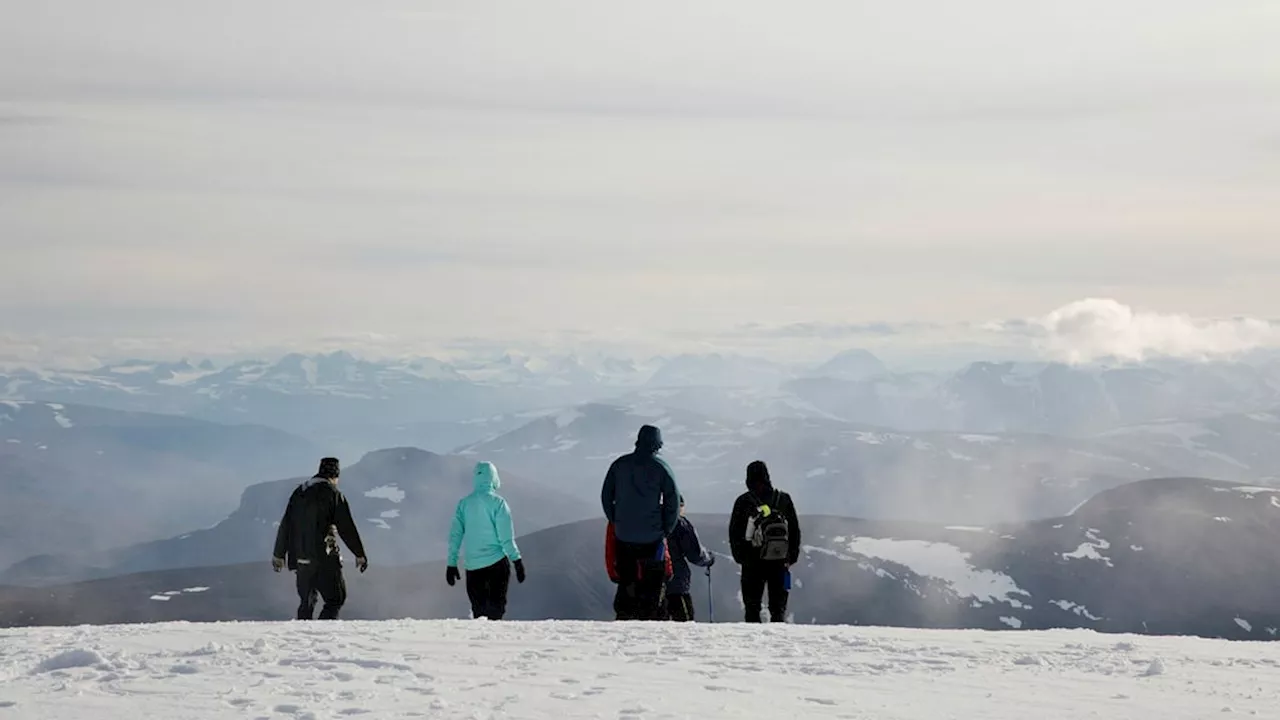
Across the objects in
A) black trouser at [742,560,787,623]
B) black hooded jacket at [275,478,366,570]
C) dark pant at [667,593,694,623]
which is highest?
black hooded jacket at [275,478,366,570]

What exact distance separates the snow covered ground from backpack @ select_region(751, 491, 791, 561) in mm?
2013

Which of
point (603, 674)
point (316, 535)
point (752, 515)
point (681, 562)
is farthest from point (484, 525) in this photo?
point (603, 674)

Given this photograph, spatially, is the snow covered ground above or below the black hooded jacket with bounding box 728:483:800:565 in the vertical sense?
below

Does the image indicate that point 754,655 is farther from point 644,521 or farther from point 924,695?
point 644,521

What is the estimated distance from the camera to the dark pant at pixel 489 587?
18.0 metres

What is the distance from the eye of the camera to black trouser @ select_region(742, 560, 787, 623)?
17556 millimetres

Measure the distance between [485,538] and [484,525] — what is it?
19cm

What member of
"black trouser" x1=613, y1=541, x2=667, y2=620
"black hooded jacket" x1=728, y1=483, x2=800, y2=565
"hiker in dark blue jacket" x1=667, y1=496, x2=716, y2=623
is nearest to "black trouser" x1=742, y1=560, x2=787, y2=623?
"black hooded jacket" x1=728, y1=483, x2=800, y2=565

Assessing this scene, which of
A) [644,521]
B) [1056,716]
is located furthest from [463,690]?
[644,521]

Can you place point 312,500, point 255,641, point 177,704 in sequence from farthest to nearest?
1. point 312,500
2. point 255,641
3. point 177,704

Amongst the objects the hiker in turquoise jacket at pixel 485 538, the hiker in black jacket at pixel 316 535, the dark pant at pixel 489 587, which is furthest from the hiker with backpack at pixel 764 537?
the hiker in black jacket at pixel 316 535

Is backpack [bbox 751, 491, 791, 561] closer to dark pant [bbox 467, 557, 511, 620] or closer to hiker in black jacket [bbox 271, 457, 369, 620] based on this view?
dark pant [bbox 467, 557, 511, 620]

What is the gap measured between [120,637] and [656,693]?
6.19 m

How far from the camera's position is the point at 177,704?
32.1 feet
